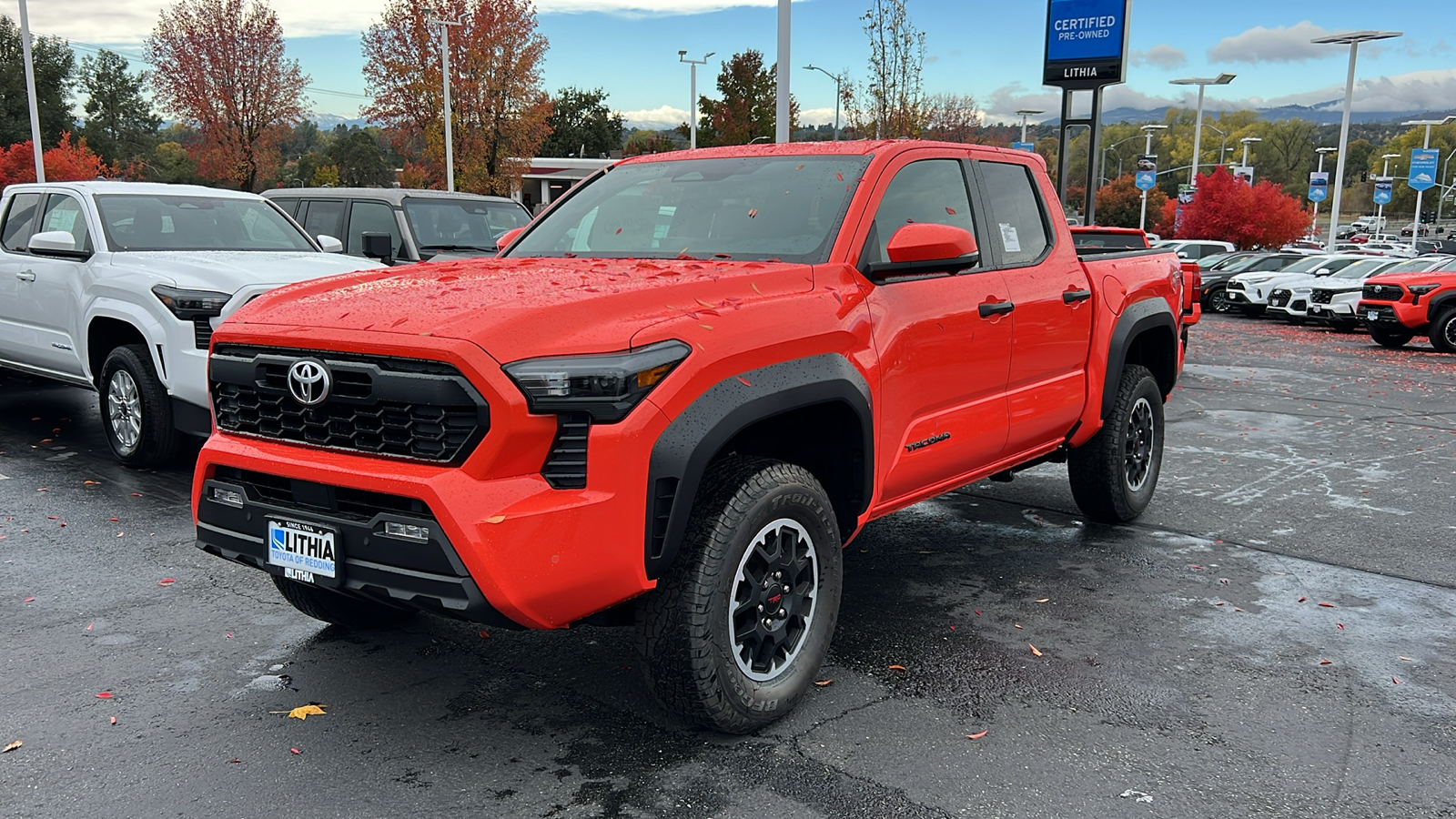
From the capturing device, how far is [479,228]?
38.3 ft

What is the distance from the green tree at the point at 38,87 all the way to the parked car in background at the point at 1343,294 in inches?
2495

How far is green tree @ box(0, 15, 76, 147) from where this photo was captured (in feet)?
202

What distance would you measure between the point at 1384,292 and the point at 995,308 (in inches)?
703


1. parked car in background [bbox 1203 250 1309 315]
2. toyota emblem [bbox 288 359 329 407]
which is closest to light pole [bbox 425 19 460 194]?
parked car in background [bbox 1203 250 1309 315]

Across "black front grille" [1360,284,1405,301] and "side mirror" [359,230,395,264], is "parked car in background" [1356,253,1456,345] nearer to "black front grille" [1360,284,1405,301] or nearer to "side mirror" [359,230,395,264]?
"black front grille" [1360,284,1405,301]

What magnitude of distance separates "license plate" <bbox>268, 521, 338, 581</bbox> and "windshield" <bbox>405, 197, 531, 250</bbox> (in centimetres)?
811

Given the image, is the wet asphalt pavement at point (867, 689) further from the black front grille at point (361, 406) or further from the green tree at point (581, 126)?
the green tree at point (581, 126)

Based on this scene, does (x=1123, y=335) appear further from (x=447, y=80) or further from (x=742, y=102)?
(x=742, y=102)

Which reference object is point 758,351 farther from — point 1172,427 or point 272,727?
point 1172,427

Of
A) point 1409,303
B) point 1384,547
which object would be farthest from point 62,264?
point 1409,303

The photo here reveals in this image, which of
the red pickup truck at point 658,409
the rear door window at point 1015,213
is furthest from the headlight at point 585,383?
the rear door window at point 1015,213

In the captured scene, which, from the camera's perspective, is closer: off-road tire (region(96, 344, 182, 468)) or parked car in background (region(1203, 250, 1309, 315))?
off-road tire (region(96, 344, 182, 468))

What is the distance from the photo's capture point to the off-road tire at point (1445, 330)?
18922mm

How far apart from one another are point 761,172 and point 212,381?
7.47 feet
